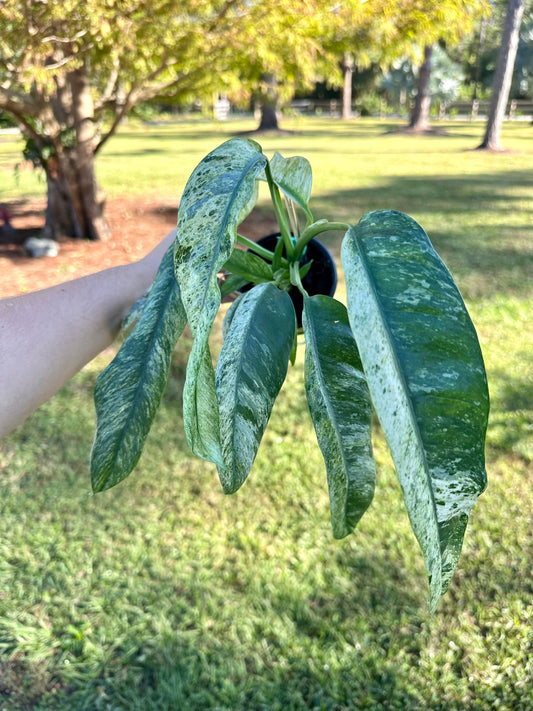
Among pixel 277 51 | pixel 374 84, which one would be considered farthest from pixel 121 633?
pixel 374 84

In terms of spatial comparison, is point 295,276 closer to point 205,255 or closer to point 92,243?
point 205,255

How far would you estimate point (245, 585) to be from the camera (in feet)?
5.20

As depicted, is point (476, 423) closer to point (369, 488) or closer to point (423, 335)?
point (423, 335)

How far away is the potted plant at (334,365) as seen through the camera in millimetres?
476

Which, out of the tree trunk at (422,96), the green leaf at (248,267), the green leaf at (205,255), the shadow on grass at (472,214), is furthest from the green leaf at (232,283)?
the tree trunk at (422,96)

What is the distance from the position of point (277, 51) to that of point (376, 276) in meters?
4.14

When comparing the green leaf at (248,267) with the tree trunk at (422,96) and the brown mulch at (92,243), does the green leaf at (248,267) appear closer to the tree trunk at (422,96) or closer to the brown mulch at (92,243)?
the brown mulch at (92,243)

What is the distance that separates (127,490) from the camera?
6.38 feet

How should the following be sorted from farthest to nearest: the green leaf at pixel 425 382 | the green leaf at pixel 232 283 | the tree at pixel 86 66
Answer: the tree at pixel 86 66, the green leaf at pixel 232 283, the green leaf at pixel 425 382

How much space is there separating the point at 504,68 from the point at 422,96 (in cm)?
573

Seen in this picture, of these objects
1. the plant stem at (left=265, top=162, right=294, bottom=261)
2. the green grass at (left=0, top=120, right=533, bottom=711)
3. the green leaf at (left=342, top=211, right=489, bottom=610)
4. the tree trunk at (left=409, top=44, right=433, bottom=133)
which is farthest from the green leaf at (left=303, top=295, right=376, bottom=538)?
the tree trunk at (left=409, top=44, right=433, bottom=133)

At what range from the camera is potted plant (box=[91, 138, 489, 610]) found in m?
0.48

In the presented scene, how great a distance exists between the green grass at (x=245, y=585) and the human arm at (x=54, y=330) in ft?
2.47

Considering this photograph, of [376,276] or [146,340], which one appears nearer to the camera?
[376,276]
